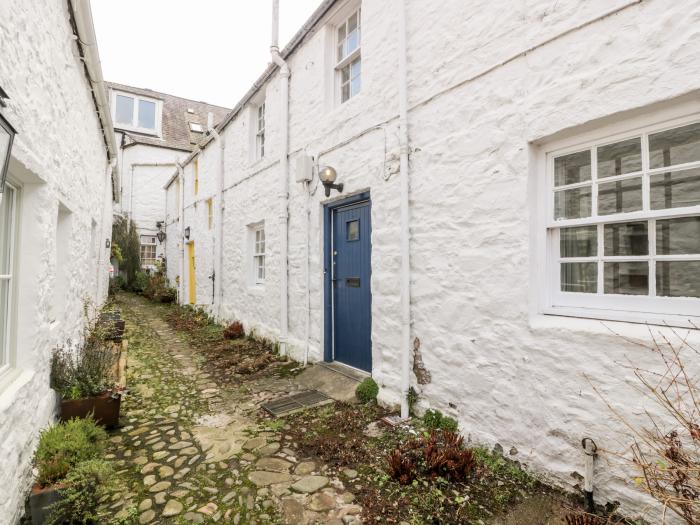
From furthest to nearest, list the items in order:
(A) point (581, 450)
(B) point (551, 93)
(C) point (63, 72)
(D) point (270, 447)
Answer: (C) point (63, 72) → (D) point (270, 447) → (B) point (551, 93) → (A) point (581, 450)

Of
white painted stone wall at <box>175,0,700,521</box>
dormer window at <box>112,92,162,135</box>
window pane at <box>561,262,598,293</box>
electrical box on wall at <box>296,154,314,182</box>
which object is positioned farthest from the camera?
dormer window at <box>112,92,162,135</box>

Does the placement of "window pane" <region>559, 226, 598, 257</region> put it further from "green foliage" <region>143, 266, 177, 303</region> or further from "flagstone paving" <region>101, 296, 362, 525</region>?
"green foliage" <region>143, 266, 177, 303</region>

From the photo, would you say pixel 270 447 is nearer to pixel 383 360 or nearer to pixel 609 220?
pixel 383 360

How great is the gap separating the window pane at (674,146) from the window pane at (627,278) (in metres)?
0.68

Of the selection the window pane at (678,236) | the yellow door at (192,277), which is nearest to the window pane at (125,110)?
the yellow door at (192,277)

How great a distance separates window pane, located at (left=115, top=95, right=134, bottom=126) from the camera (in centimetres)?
1760

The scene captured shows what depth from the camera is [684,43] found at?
2234mm

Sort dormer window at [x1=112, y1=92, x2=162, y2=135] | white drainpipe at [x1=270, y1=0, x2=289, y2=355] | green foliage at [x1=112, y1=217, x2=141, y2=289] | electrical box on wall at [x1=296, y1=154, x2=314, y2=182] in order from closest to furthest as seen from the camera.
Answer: electrical box on wall at [x1=296, y1=154, x2=314, y2=182] < white drainpipe at [x1=270, y1=0, x2=289, y2=355] < green foliage at [x1=112, y1=217, x2=141, y2=289] < dormer window at [x1=112, y1=92, x2=162, y2=135]

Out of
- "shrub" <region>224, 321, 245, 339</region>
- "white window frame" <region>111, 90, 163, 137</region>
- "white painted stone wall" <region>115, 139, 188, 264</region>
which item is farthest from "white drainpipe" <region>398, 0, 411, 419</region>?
"white window frame" <region>111, 90, 163, 137</region>

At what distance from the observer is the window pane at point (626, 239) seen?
2561 millimetres

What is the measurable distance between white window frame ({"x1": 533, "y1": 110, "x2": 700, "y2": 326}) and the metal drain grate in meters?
2.78

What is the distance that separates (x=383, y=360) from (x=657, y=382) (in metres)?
2.56

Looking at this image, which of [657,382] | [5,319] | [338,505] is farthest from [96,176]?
[657,382]

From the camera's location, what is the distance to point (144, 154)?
17016mm
